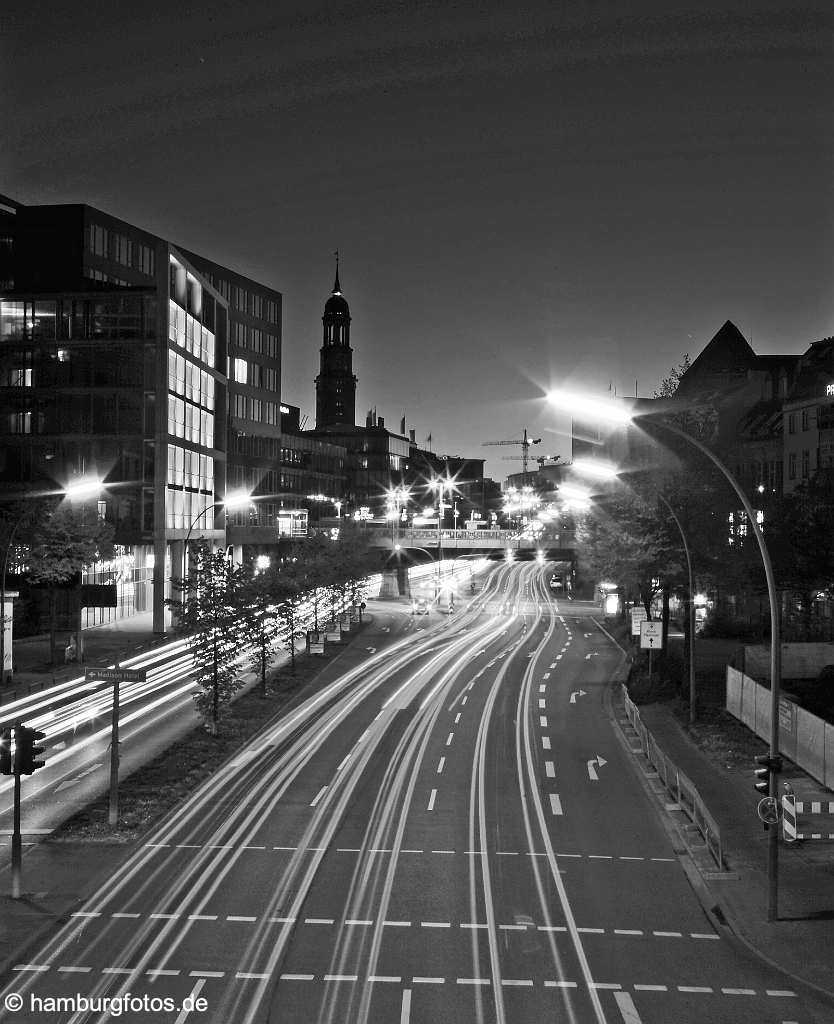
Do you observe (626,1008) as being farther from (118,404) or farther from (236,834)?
(118,404)

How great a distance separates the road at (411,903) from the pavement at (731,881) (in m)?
0.40

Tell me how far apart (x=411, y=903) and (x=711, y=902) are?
537 cm

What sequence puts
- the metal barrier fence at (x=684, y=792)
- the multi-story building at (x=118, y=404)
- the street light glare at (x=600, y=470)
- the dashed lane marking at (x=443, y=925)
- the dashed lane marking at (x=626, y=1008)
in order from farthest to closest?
1. the multi-story building at (x=118, y=404)
2. the street light glare at (x=600, y=470)
3. the metal barrier fence at (x=684, y=792)
4. the dashed lane marking at (x=443, y=925)
5. the dashed lane marking at (x=626, y=1008)

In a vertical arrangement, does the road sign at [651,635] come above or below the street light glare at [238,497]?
below

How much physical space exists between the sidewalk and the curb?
0.9 inches

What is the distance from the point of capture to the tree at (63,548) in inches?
1955

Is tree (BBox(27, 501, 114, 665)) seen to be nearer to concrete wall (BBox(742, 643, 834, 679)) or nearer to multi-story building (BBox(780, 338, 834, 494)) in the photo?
concrete wall (BBox(742, 643, 834, 679))

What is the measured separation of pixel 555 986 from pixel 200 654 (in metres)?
21.3

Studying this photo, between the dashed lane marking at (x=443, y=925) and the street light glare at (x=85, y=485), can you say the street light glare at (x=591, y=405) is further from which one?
the street light glare at (x=85, y=485)

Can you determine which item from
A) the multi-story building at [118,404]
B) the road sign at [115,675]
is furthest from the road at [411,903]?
the multi-story building at [118,404]

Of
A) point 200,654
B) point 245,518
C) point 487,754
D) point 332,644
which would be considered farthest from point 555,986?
point 245,518

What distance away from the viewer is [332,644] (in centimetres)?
6003

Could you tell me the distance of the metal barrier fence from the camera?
2017 centimetres

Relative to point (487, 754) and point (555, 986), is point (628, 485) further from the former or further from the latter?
point (555, 986)
